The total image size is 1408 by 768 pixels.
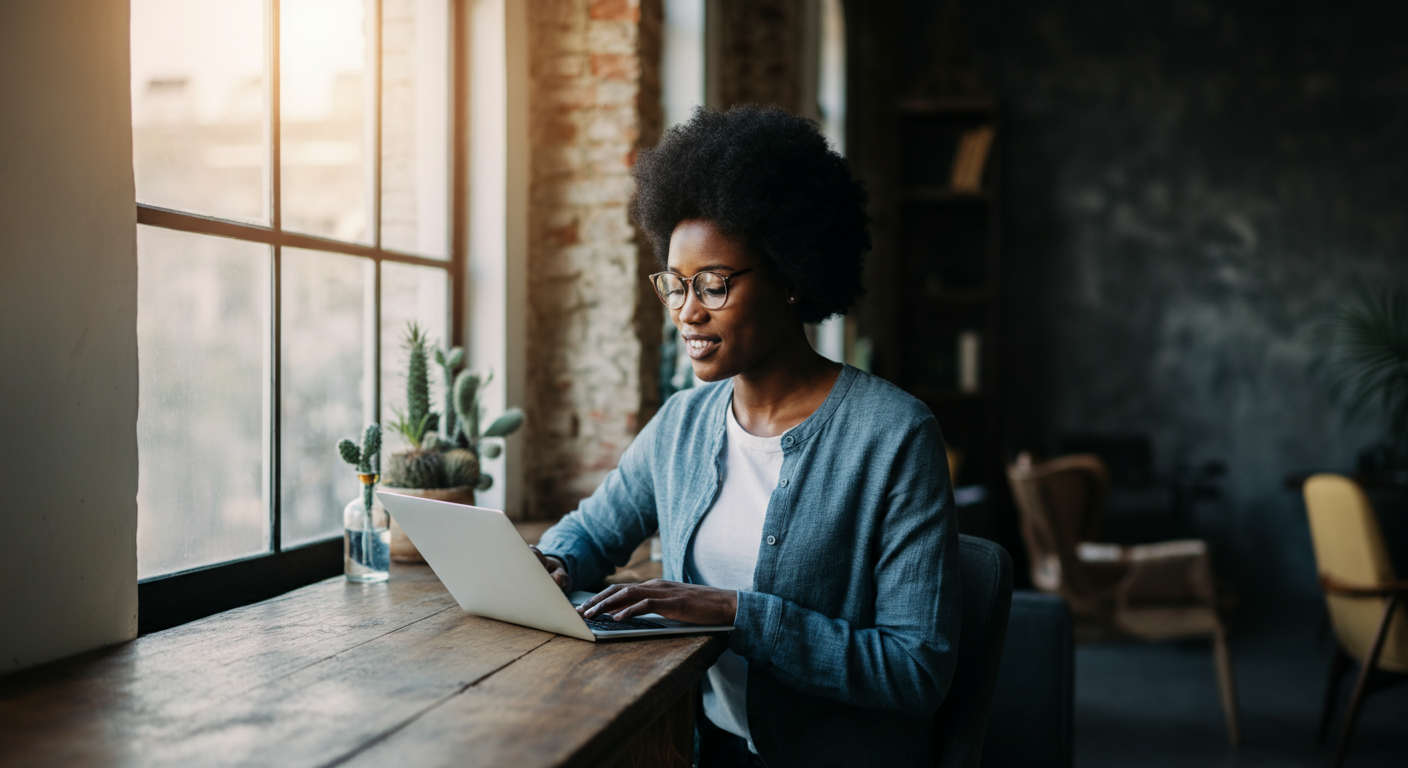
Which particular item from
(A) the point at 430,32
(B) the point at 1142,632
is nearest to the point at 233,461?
(A) the point at 430,32

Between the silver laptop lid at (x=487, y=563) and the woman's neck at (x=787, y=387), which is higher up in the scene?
the woman's neck at (x=787, y=387)

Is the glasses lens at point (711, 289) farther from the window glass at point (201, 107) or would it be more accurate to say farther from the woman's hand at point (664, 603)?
the window glass at point (201, 107)

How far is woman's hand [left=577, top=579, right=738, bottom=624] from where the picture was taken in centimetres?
141

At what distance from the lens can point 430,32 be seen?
2514 mm

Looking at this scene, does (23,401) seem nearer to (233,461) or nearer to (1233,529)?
(233,461)

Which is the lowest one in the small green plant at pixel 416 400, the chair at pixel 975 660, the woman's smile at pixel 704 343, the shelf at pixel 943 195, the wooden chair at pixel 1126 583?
the wooden chair at pixel 1126 583

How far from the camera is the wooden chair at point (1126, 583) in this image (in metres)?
3.77

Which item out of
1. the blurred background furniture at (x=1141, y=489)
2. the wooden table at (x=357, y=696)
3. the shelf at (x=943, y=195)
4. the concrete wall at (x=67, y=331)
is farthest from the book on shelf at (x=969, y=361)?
the concrete wall at (x=67, y=331)

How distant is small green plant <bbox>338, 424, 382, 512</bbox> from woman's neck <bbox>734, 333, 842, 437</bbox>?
69cm

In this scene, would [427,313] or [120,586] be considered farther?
[427,313]

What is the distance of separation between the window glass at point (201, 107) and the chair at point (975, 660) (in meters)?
1.45

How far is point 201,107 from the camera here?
69.9 inches

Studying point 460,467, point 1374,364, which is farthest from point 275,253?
point 1374,364

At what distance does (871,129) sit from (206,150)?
16.5ft
